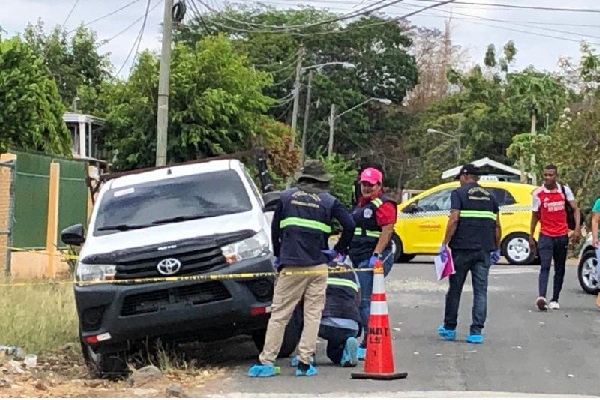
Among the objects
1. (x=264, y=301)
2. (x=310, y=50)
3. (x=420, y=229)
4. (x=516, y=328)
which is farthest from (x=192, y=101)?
(x=310, y=50)

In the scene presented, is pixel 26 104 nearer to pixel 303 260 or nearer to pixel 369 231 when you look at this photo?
pixel 369 231

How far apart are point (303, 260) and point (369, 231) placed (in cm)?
143

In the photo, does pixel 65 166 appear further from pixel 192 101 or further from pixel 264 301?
pixel 264 301

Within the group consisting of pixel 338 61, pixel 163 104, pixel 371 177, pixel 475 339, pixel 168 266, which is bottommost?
pixel 475 339

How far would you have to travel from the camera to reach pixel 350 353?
31.7 feet

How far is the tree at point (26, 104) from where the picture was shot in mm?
23359

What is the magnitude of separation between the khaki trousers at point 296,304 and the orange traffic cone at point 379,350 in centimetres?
45

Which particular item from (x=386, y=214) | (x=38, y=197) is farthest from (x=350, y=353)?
(x=38, y=197)

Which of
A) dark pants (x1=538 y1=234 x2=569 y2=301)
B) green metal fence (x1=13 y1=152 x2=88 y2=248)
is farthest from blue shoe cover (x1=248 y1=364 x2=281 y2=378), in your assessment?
green metal fence (x1=13 y1=152 x2=88 y2=248)

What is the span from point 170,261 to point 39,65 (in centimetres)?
1800

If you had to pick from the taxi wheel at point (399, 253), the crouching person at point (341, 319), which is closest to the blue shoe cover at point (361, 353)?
the crouching person at point (341, 319)

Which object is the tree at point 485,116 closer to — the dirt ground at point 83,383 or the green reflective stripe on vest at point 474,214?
the green reflective stripe on vest at point 474,214

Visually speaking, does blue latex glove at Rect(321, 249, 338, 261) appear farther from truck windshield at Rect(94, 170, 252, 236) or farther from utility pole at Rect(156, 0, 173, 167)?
utility pole at Rect(156, 0, 173, 167)

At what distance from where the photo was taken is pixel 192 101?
29.1 m
